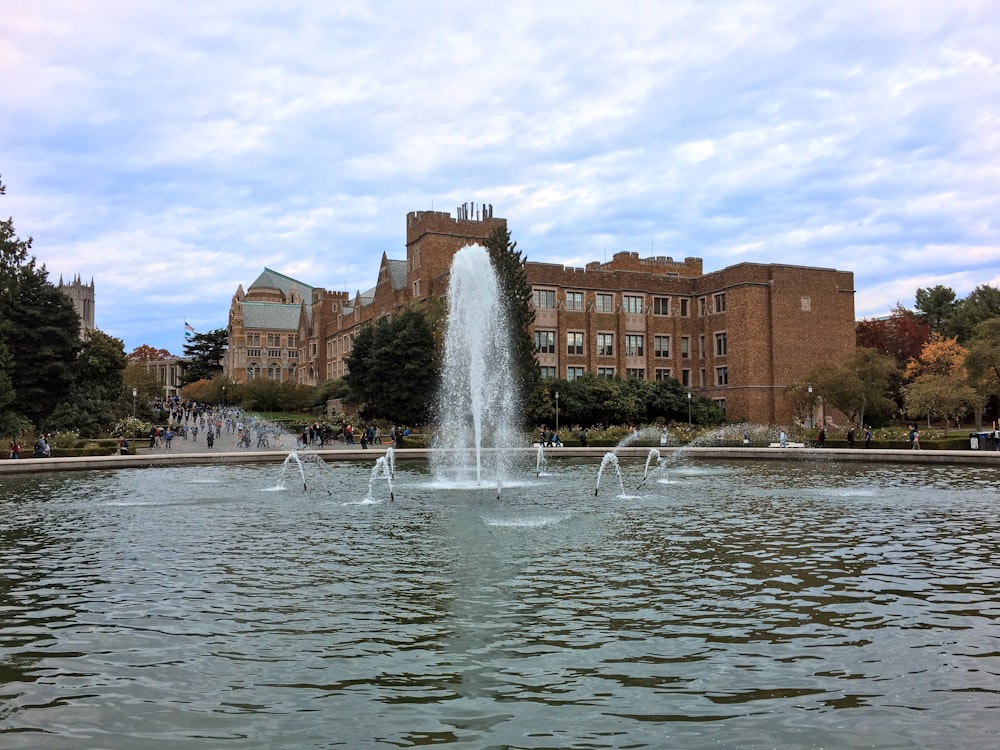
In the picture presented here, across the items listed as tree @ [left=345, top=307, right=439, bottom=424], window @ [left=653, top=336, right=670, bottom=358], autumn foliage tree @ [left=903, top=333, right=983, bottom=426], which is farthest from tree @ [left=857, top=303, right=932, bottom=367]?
tree @ [left=345, top=307, right=439, bottom=424]

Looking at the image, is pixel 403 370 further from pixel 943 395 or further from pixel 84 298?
pixel 84 298

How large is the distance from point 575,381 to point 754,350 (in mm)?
14429

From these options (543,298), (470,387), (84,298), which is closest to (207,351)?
(84,298)

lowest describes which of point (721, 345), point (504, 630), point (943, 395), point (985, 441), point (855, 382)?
point (504, 630)

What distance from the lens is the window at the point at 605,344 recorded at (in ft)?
218

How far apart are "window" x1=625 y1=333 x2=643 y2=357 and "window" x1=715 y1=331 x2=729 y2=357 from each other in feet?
20.0

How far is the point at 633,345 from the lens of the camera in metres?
68.0

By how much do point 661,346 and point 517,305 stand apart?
56.6 ft

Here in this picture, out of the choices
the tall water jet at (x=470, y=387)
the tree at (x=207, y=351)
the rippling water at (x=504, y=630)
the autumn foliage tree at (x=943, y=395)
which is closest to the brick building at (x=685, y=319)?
the tall water jet at (x=470, y=387)

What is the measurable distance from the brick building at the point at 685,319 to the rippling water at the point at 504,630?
46.7m

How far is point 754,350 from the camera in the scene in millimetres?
64250

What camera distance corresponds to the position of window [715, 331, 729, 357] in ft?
219

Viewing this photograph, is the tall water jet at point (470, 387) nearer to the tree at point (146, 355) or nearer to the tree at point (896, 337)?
the tree at point (896, 337)

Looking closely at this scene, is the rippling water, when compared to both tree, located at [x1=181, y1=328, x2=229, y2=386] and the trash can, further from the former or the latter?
tree, located at [x1=181, y1=328, x2=229, y2=386]
